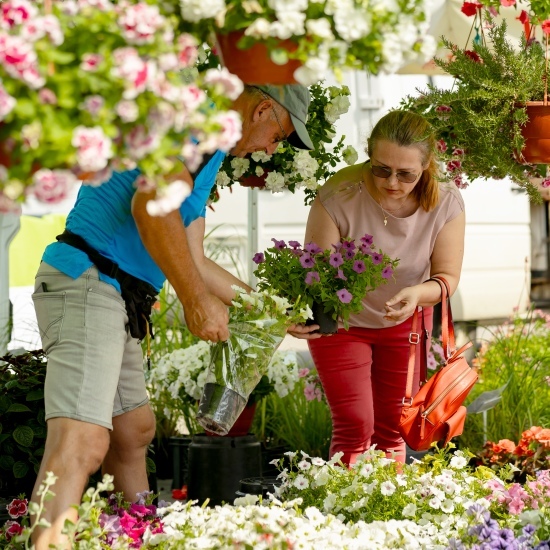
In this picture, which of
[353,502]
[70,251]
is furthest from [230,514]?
[70,251]

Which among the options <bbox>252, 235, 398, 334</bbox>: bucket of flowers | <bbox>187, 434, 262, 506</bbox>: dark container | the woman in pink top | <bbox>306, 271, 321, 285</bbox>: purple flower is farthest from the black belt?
<bbox>187, 434, 262, 506</bbox>: dark container

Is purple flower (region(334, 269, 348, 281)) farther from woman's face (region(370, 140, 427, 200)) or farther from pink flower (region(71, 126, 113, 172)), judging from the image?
pink flower (region(71, 126, 113, 172))

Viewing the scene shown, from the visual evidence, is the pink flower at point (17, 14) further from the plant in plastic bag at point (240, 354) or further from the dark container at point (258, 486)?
the dark container at point (258, 486)

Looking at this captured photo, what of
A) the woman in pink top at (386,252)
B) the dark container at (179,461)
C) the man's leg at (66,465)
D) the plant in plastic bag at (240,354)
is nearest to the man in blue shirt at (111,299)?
the man's leg at (66,465)

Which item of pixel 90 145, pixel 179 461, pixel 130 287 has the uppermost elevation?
pixel 90 145

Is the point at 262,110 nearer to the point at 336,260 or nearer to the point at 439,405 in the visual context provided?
the point at 336,260

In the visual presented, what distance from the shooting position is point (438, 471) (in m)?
3.12

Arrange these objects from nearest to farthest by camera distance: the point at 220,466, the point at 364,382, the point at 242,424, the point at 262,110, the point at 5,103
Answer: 1. the point at 5,103
2. the point at 262,110
3. the point at 364,382
4. the point at 220,466
5. the point at 242,424

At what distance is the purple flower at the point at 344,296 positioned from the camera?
316 cm

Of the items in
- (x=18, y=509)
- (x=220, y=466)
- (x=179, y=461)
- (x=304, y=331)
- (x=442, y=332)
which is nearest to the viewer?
(x=18, y=509)

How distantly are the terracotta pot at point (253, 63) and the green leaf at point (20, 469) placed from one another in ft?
5.82

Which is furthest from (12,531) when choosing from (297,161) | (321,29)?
(297,161)

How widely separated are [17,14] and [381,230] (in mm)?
2173

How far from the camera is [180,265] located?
2541 mm
